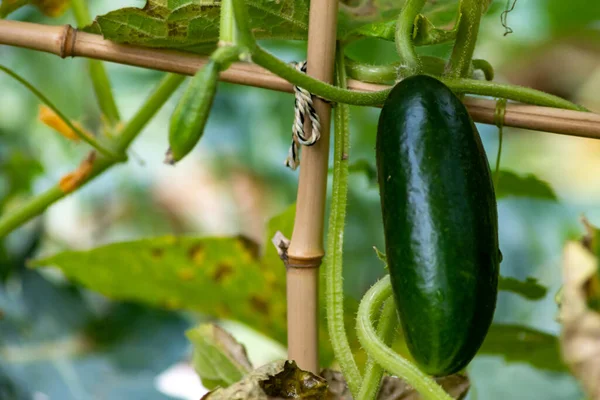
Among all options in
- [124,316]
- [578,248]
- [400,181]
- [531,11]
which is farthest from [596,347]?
[531,11]

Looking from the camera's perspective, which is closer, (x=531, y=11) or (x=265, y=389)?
(x=265, y=389)

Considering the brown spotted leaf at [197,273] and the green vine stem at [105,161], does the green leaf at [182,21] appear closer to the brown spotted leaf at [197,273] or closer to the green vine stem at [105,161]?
the green vine stem at [105,161]

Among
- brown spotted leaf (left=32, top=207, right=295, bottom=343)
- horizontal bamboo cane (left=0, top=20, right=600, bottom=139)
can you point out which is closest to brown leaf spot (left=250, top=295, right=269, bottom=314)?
brown spotted leaf (left=32, top=207, right=295, bottom=343)

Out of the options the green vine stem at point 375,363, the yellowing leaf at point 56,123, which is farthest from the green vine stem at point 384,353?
the yellowing leaf at point 56,123

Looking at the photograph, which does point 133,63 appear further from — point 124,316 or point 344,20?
point 124,316

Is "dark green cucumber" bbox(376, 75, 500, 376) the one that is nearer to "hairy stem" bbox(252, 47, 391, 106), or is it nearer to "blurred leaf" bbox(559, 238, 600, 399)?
"hairy stem" bbox(252, 47, 391, 106)

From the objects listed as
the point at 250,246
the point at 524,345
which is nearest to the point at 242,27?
the point at 250,246
